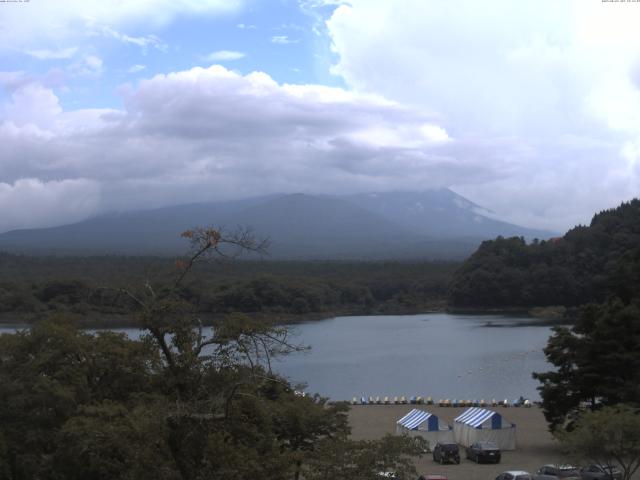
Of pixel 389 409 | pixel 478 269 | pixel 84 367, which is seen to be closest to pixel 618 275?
pixel 389 409

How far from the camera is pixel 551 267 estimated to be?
6222cm

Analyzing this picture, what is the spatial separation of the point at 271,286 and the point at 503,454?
1609 inches

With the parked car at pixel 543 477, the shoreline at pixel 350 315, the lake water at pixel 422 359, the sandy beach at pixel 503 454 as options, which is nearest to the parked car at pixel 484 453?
the sandy beach at pixel 503 454

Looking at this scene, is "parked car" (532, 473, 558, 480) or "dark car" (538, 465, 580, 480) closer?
"parked car" (532, 473, 558, 480)

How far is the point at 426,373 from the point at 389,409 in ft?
30.2

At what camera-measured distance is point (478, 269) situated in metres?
64.2

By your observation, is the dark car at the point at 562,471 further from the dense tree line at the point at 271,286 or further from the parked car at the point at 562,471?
the dense tree line at the point at 271,286

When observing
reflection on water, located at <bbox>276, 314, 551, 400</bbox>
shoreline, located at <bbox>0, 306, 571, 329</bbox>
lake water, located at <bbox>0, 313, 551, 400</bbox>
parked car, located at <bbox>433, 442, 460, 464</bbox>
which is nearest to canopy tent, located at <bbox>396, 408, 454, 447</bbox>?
parked car, located at <bbox>433, 442, 460, 464</bbox>

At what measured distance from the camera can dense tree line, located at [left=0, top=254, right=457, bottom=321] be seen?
47656 mm

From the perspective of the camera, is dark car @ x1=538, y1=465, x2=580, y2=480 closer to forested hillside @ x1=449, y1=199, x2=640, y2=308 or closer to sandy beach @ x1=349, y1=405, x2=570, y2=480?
sandy beach @ x1=349, y1=405, x2=570, y2=480

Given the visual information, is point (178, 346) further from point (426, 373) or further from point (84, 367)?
point (426, 373)

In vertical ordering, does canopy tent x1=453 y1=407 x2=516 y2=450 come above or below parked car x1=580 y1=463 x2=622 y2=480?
below

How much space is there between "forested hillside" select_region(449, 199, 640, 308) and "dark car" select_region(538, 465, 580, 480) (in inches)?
1816

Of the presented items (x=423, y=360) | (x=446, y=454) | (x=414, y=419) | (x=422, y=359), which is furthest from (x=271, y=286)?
(x=446, y=454)
